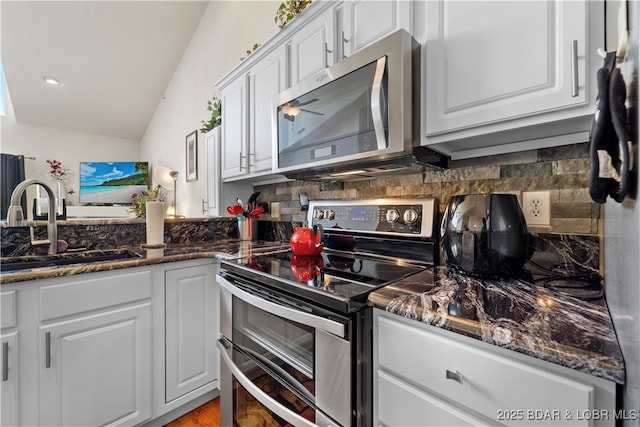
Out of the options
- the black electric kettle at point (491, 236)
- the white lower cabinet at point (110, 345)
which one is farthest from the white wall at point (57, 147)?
the black electric kettle at point (491, 236)

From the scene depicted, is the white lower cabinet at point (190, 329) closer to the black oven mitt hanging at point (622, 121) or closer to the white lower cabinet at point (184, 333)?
the white lower cabinet at point (184, 333)

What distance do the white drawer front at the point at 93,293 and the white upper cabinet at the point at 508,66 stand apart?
1433 millimetres

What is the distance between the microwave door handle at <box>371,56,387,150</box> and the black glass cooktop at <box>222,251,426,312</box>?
1.58 feet

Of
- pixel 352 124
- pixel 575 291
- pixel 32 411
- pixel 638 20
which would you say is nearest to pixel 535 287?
pixel 575 291

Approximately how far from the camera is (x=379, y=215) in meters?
1.37

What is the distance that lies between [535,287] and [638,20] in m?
0.72

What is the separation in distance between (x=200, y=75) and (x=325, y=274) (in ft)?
11.7

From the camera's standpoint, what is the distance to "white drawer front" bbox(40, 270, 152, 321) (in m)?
1.11

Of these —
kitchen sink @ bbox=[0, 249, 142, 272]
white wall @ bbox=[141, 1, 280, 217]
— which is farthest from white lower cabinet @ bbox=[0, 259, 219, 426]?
white wall @ bbox=[141, 1, 280, 217]

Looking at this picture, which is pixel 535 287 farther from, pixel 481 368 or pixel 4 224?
pixel 4 224

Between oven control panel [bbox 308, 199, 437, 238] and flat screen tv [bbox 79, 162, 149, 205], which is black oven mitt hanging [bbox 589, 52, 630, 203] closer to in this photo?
oven control panel [bbox 308, 199, 437, 238]

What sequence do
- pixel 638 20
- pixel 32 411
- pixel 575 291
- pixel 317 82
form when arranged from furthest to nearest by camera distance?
pixel 317 82 < pixel 32 411 < pixel 575 291 < pixel 638 20

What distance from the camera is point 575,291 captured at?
80 cm

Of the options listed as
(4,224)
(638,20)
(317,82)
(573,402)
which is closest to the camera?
(638,20)
